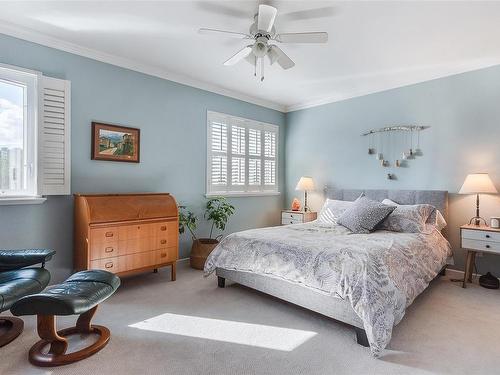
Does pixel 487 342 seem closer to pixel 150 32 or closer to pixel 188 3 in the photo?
pixel 188 3

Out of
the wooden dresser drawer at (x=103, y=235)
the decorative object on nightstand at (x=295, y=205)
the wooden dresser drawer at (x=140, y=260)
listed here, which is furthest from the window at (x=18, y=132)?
the decorative object on nightstand at (x=295, y=205)

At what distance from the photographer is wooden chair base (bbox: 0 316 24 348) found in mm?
2096

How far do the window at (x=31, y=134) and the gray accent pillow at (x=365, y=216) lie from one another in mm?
3320

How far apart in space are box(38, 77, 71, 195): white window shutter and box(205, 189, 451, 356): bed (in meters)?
1.88

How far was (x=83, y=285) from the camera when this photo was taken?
2.08m

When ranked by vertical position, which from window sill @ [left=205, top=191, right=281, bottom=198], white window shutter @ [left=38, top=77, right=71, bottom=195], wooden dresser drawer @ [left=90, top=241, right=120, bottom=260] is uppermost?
white window shutter @ [left=38, top=77, right=71, bottom=195]

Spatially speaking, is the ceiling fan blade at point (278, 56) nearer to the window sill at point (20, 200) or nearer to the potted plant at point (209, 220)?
the potted plant at point (209, 220)

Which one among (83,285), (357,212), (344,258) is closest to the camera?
(83,285)

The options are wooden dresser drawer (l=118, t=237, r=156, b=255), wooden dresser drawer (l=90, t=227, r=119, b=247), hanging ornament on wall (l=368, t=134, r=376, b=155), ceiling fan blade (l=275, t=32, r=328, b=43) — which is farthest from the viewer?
hanging ornament on wall (l=368, t=134, r=376, b=155)

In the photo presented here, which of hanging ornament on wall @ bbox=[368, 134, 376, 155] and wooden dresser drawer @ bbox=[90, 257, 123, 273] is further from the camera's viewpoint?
hanging ornament on wall @ bbox=[368, 134, 376, 155]

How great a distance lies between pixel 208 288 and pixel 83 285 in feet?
4.91

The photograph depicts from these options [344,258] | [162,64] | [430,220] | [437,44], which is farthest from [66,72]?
[430,220]

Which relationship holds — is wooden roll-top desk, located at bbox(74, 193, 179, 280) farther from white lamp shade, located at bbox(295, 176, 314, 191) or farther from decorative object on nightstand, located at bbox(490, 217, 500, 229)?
decorative object on nightstand, located at bbox(490, 217, 500, 229)

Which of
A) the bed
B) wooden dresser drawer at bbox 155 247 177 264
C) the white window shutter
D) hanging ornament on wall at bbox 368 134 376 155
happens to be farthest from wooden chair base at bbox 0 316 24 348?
hanging ornament on wall at bbox 368 134 376 155
